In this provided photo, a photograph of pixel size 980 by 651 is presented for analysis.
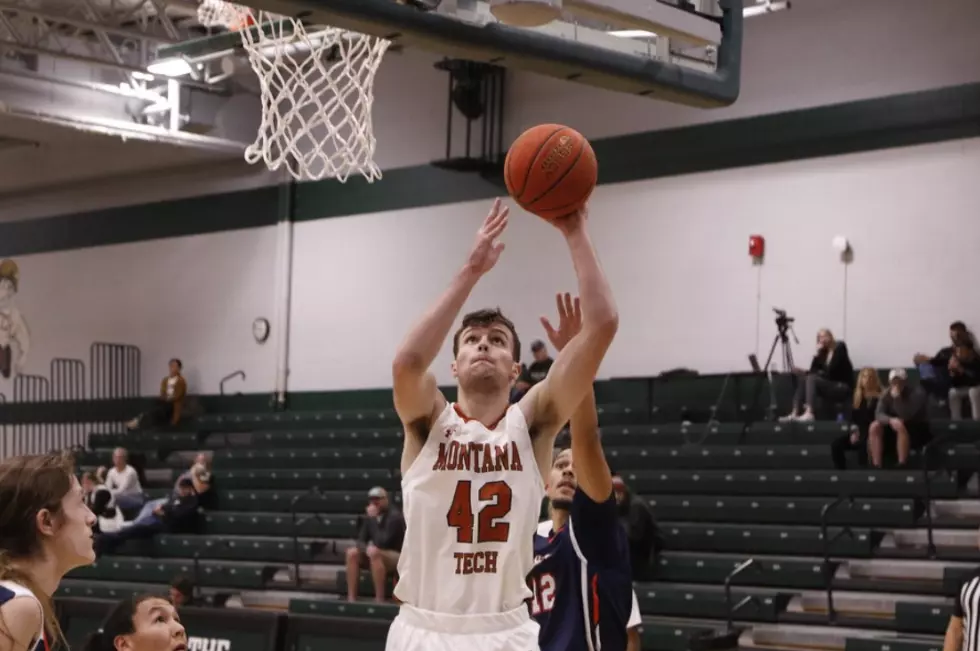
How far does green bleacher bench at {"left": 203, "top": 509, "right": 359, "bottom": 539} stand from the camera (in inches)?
613

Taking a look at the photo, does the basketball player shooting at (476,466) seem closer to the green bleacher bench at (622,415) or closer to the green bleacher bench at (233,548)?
the green bleacher bench at (233,548)

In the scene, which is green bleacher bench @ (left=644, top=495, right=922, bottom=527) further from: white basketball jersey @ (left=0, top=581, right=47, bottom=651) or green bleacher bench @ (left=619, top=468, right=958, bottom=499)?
white basketball jersey @ (left=0, top=581, right=47, bottom=651)

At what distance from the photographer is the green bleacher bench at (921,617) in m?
10.6

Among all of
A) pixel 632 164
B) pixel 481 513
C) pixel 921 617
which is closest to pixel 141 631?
pixel 481 513

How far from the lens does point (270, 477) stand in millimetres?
17453

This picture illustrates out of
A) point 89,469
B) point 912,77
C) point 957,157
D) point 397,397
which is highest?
point 912,77

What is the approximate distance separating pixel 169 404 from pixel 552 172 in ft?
55.5

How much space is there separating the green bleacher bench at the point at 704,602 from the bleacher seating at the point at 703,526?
15 millimetres

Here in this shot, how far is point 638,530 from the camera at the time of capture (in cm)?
1188

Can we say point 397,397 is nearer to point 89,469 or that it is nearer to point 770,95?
point 770,95

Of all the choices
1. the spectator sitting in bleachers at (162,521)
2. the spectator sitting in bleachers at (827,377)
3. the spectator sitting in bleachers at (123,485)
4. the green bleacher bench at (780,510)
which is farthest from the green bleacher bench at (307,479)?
the spectator sitting in bleachers at (827,377)

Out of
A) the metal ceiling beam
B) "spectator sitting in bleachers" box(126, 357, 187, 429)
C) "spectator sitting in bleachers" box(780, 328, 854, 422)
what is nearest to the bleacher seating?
"spectator sitting in bleachers" box(780, 328, 854, 422)

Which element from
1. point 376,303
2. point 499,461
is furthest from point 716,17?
point 376,303

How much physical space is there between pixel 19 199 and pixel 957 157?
1590 centimetres
